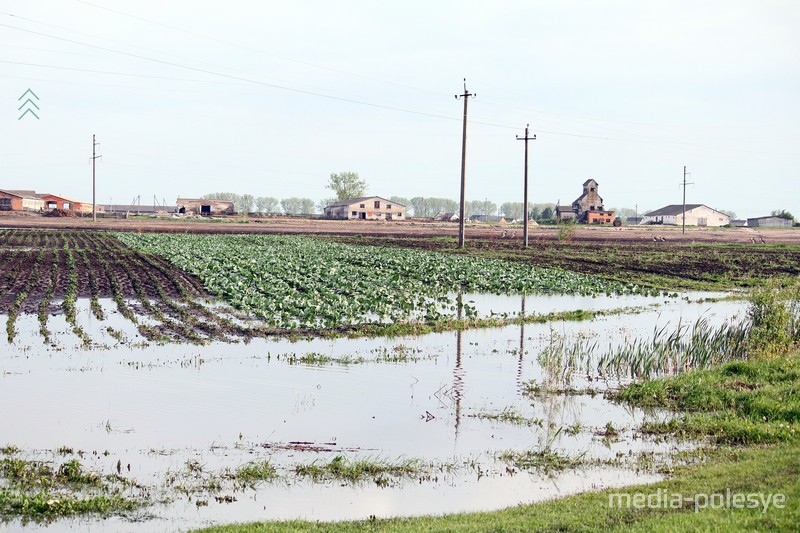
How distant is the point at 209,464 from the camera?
1141 centimetres

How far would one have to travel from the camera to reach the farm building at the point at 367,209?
14875 centimetres

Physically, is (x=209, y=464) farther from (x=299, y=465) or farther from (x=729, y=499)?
(x=729, y=499)

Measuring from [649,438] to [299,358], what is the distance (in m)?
8.69

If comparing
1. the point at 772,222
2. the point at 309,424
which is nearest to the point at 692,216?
the point at 772,222

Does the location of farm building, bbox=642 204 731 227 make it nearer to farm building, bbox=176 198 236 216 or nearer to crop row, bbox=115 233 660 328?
farm building, bbox=176 198 236 216

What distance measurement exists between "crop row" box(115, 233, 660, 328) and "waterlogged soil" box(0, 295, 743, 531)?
15.0 ft

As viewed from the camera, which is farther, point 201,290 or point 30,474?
point 201,290

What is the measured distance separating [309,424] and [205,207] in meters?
132

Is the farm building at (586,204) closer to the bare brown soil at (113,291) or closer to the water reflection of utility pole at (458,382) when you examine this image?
the bare brown soil at (113,291)

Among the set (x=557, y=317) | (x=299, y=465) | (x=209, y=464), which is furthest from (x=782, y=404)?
(x=557, y=317)

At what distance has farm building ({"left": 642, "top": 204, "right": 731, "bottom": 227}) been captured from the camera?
15550cm

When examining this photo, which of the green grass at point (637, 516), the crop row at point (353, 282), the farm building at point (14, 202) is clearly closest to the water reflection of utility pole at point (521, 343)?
the crop row at point (353, 282)

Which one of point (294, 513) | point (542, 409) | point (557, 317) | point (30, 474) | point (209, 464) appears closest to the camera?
point (294, 513)

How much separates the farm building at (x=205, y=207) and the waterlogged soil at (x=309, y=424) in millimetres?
121185
